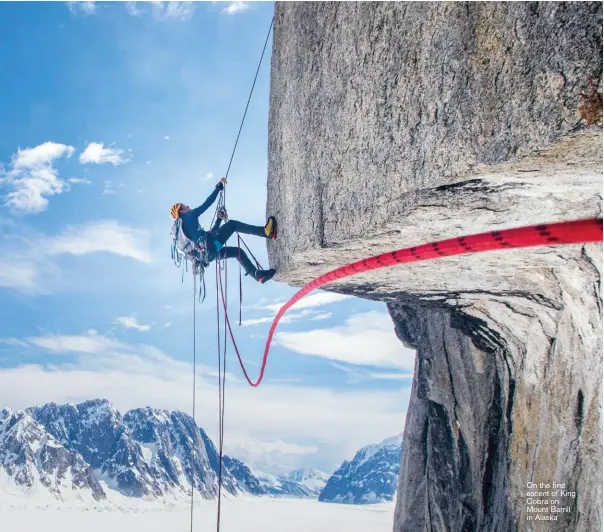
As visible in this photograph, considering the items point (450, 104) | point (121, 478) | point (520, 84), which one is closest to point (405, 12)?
point (450, 104)

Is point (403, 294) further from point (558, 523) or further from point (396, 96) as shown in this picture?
point (396, 96)

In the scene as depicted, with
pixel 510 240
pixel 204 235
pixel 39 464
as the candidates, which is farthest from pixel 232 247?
pixel 39 464

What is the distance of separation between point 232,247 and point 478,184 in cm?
504

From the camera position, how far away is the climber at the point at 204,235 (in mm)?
6379

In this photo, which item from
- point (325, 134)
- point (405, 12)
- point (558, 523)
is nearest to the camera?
point (405, 12)

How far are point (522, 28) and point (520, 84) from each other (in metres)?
0.22

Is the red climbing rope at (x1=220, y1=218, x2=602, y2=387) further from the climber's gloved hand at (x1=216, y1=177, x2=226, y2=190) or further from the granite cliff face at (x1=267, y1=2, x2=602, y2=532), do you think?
the climber's gloved hand at (x1=216, y1=177, x2=226, y2=190)

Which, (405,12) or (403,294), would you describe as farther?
(403,294)

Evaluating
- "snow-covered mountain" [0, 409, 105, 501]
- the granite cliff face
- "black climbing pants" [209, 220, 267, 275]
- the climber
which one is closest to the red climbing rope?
the granite cliff face

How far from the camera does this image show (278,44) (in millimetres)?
4320

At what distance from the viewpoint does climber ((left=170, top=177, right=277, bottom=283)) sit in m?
6.38

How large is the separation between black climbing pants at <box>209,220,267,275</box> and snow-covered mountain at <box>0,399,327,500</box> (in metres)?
144

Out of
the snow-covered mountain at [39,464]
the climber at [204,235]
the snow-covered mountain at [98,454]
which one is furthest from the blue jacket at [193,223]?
the snow-covered mountain at [39,464]

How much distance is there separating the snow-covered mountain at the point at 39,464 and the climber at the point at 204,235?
16919cm
